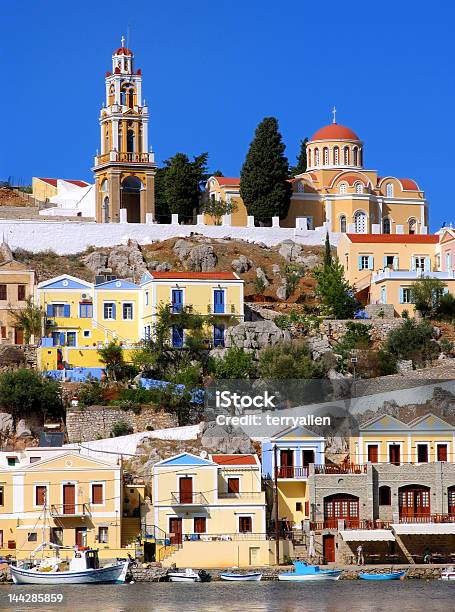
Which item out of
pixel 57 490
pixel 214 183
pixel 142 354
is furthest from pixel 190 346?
pixel 214 183

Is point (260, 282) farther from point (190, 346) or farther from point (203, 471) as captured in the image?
point (203, 471)

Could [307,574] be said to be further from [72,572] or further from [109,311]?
[109,311]

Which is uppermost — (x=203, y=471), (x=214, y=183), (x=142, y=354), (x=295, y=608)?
(x=214, y=183)

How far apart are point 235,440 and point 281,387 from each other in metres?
7.71

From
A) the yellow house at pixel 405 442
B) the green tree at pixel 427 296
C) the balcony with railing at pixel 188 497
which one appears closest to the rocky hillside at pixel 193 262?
the green tree at pixel 427 296

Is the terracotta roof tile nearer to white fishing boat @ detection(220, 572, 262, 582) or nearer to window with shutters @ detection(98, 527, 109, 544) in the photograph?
window with shutters @ detection(98, 527, 109, 544)

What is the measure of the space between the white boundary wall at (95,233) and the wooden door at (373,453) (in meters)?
31.1

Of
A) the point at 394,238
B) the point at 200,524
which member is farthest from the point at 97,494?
the point at 394,238

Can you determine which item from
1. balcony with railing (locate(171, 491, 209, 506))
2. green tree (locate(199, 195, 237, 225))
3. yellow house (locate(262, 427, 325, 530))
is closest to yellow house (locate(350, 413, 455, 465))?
yellow house (locate(262, 427, 325, 530))

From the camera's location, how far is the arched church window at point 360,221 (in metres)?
119

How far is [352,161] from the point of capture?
124750mm

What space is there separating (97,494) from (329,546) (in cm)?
963

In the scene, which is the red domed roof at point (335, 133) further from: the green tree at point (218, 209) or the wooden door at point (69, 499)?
the wooden door at point (69, 499)

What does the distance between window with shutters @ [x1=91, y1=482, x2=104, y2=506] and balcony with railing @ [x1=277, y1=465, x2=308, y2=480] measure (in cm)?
773
